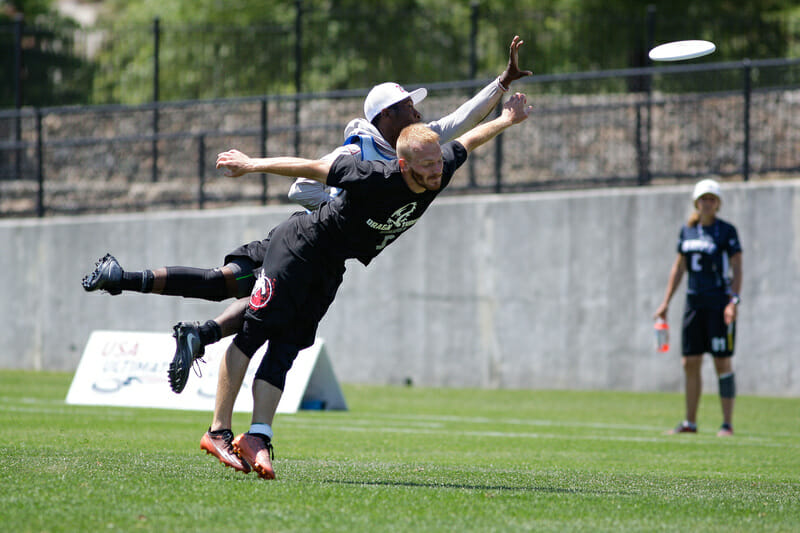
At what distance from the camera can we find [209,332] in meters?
5.87

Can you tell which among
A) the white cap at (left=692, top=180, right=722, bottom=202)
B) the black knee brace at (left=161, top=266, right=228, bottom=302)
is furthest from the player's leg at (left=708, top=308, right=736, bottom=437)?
the black knee brace at (left=161, top=266, right=228, bottom=302)

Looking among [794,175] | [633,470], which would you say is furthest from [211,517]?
[794,175]

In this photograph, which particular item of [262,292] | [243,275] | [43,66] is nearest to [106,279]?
[243,275]

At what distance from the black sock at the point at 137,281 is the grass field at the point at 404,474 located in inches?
36.4

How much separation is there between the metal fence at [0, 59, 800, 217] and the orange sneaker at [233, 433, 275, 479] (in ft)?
34.2

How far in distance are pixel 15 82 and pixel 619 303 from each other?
1202cm

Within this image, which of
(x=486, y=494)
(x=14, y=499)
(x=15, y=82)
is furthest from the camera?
(x=15, y=82)

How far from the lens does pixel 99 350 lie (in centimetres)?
1125

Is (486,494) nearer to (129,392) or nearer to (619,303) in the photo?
(129,392)

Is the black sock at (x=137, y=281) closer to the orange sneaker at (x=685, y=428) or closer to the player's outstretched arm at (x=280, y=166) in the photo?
the player's outstretched arm at (x=280, y=166)

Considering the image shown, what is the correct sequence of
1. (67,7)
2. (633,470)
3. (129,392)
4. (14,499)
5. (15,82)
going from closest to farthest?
(14,499)
(633,470)
(129,392)
(15,82)
(67,7)

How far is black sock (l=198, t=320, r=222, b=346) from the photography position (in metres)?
5.84

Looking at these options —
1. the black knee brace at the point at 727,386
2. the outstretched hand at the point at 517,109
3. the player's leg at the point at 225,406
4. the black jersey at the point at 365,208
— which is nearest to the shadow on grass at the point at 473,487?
the player's leg at the point at 225,406

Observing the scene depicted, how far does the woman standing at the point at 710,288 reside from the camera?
10234 millimetres
